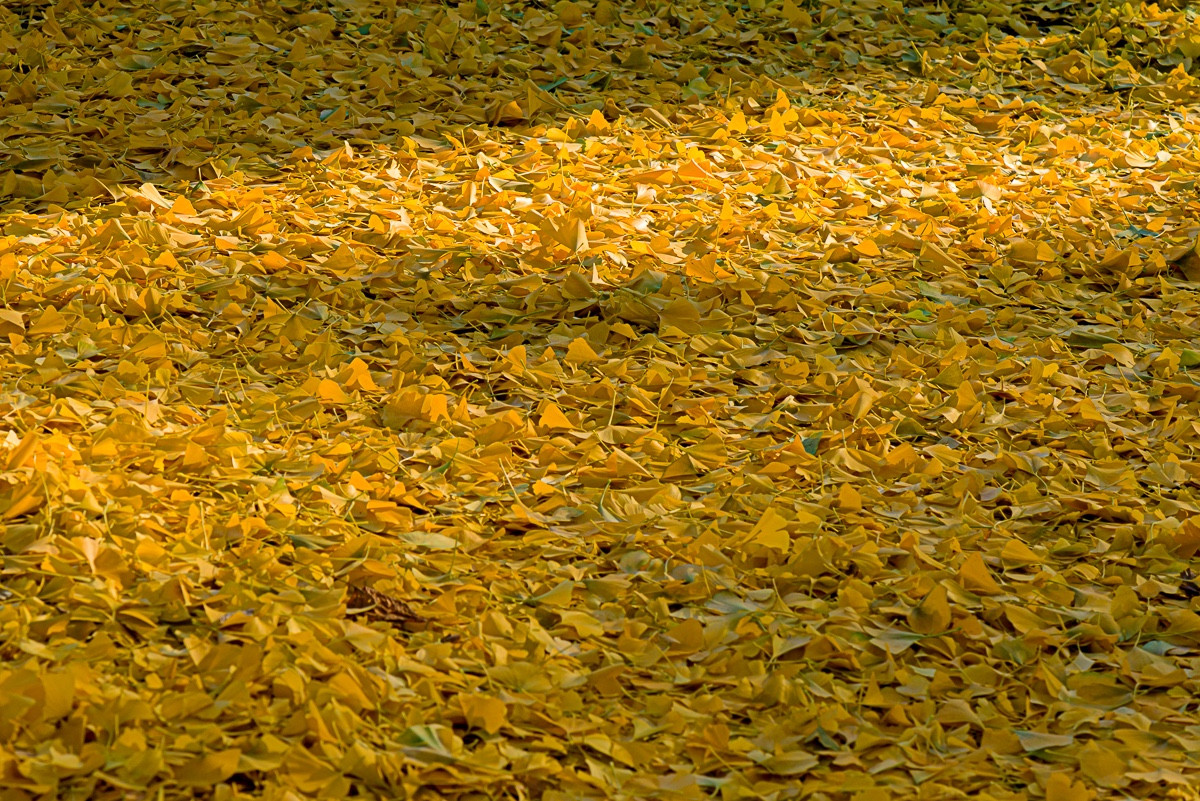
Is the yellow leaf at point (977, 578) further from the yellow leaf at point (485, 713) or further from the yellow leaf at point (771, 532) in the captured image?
the yellow leaf at point (485, 713)

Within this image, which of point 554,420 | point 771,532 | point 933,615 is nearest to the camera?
point 933,615

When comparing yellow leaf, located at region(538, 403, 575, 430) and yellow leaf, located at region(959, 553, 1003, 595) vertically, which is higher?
yellow leaf, located at region(538, 403, 575, 430)

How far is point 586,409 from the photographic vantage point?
209 cm

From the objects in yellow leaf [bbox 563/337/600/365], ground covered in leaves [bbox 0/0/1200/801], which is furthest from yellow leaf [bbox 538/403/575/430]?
yellow leaf [bbox 563/337/600/365]

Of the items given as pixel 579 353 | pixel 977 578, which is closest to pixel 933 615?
pixel 977 578

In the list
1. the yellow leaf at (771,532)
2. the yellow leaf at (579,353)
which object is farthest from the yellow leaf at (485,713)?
the yellow leaf at (579,353)

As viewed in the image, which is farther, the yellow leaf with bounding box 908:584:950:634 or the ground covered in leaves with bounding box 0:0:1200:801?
the yellow leaf with bounding box 908:584:950:634

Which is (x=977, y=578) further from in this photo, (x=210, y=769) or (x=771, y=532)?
(x=210, y=769)

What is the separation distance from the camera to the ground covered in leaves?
1.43 meters

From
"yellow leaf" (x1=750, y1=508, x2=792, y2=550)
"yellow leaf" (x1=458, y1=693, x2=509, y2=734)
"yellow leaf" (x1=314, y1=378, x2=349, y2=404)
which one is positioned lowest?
"yellow leaf" (x1=458, y1=693, x2=509, y2=734)

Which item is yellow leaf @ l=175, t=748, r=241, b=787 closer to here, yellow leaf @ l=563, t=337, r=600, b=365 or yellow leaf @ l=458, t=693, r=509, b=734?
yellow leaf @ l=458, t=693, r=509, b=734

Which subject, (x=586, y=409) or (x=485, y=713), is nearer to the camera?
(x=485, y=713)

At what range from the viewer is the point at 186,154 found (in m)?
2.83

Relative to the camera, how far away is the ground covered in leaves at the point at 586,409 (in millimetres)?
1435
